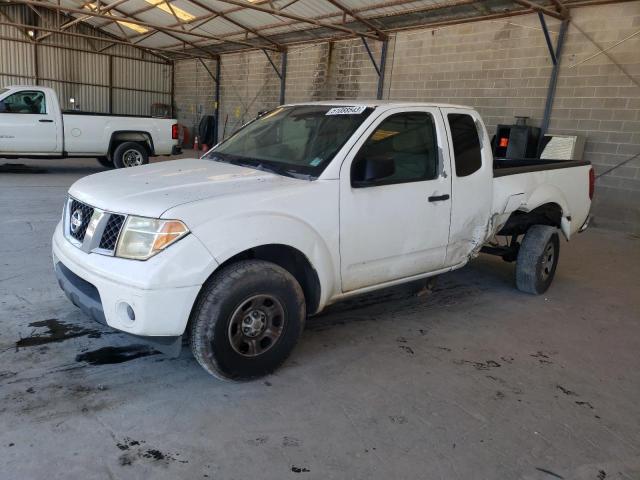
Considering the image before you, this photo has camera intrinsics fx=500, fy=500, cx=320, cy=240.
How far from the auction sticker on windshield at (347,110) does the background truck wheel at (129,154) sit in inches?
372

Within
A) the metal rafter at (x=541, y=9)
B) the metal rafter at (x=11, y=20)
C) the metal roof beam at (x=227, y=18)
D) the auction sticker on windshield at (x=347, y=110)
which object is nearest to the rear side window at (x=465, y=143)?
the auction sticker on windshield at (x=347, y=110)

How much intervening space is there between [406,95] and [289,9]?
4079 millimetres

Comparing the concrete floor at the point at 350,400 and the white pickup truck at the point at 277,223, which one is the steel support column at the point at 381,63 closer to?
the white pickup truck at the point at 277,223

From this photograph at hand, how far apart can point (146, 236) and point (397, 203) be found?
182 centimetres

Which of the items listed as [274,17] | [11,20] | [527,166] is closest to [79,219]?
[527,166]

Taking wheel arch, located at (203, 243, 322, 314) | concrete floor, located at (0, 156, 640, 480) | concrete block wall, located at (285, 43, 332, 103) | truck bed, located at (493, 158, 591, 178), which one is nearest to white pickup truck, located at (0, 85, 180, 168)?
concrete block wall, located at (285, 43, 332, 103)

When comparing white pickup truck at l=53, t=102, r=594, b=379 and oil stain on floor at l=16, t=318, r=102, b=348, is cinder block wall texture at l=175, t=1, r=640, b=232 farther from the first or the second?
oil stain on floor at l=16, t=318, r=102, b=348

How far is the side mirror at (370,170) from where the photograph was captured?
3.40 m

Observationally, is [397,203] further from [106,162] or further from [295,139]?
[106,162]

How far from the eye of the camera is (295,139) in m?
3.94

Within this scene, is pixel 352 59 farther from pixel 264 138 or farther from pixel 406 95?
pixel 264 138

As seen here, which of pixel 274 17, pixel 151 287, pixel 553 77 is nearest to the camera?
pixel 151 287

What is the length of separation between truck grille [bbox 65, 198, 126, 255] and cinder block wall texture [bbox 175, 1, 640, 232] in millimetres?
9649

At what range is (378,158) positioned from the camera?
3.48 m
